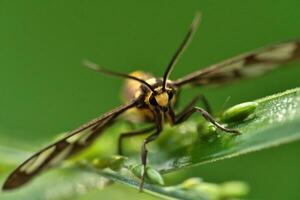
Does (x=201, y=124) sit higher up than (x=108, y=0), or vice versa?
(x=108, y=0)

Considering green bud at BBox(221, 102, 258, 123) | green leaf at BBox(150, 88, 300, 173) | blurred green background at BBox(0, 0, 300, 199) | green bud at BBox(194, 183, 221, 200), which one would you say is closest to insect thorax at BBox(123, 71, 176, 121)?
green leaf at BBox(150, 88, 300, 173)

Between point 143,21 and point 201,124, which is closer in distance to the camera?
point 201,124

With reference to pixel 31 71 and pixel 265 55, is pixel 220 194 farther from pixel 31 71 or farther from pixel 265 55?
pixel 31 71

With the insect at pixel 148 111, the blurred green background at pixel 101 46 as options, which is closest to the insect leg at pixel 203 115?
the insect at pixel 148 111

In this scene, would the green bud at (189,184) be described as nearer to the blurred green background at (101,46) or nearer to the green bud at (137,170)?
the green bud at (137,170)

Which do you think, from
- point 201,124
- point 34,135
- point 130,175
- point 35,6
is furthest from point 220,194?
point 35,6

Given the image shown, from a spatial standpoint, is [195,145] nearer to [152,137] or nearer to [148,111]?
[152,137]
